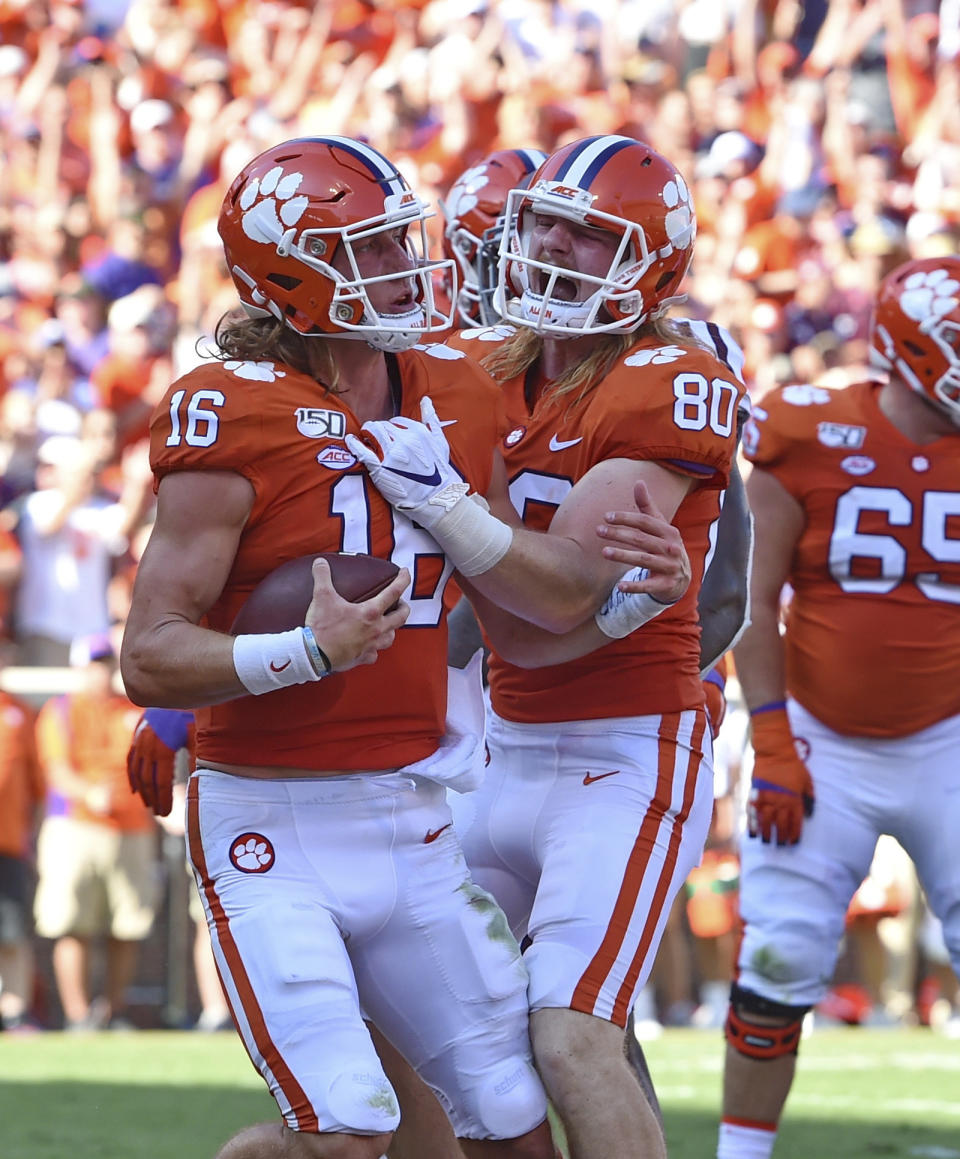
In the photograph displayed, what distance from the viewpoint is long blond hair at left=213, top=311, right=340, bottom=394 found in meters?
3.52

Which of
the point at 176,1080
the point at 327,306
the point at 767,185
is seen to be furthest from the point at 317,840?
the point at 767,185

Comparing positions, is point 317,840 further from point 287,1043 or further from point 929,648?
point 929,648

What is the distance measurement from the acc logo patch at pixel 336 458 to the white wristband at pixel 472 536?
0.18m

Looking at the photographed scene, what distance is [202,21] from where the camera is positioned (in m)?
13.1

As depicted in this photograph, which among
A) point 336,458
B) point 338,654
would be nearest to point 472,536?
point 336,458

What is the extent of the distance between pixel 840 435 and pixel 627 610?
1.83m

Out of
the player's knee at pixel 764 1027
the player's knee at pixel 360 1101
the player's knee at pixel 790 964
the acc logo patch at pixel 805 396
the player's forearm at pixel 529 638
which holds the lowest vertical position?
the player's knee at pixel 764 1027

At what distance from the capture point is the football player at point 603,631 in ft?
11.6

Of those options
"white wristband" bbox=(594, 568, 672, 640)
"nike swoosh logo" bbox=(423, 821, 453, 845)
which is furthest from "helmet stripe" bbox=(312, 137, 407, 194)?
"nike swoosh logo" bbox=(423, 821, 453, 845)

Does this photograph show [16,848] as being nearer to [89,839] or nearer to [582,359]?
[89,839]

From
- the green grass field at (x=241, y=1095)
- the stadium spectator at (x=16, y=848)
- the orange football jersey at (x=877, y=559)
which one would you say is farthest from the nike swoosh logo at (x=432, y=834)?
the stadium spectator at (x=16, y=848)

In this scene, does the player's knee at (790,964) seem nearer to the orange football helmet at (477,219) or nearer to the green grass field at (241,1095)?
the green grass field at (241,1095)

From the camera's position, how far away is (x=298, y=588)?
3264mm

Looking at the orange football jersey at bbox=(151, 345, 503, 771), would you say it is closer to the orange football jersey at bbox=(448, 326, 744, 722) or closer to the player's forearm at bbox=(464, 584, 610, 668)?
the player's forearm at bbox=(464, 584, 610, 668)
